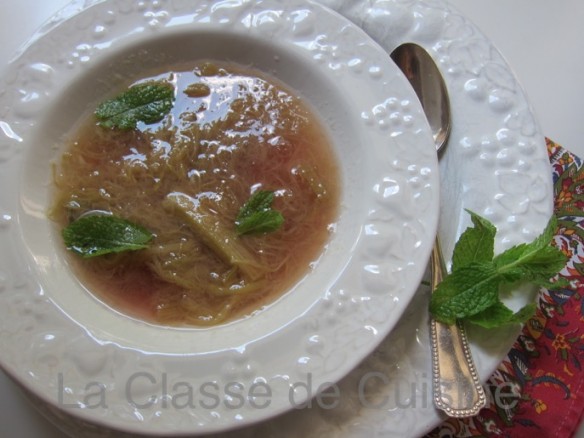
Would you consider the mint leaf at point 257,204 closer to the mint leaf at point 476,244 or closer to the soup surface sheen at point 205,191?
the soup surface sheen at point 205,191

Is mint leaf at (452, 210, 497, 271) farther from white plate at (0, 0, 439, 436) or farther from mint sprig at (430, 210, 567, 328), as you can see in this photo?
white plate at (0, 0, 439, 436)

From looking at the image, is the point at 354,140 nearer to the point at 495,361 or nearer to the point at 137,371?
the point at 495,361

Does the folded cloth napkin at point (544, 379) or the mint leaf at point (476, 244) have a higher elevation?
the mint leaf at point (476, 244)

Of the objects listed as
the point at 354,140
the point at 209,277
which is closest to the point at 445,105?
the point at 354,140

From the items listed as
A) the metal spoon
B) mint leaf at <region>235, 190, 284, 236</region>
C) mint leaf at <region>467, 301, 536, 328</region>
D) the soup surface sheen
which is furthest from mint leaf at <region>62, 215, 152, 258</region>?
mint leaf at <region>467, 301, 536, 328</region>

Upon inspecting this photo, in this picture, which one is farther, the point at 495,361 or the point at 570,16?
the point at 570,16

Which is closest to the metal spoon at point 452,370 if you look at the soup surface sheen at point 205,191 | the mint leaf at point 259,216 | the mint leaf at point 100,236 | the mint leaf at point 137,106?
the soup surface sheen at point 205,191
